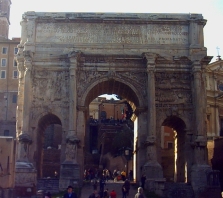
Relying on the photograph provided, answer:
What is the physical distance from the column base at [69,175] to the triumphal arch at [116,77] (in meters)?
0.12

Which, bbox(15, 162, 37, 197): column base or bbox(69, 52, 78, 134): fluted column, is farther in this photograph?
bbox(69, 52, 78, 134): fluted column

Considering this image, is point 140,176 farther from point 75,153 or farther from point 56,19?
point 56,19

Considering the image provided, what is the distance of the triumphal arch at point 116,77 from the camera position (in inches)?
1045

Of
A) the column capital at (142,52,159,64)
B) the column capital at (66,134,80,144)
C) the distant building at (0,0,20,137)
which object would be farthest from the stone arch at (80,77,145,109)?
the distant building at (0,0,20,137)

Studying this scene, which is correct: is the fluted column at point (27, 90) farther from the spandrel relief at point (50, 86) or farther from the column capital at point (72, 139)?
the column capital at point (72, 139)

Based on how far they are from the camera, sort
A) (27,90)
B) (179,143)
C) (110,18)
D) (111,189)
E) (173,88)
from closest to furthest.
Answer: (111,189) < (27,90) < (173,88) < (110,18) < (179,143)

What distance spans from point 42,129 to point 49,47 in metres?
5.26

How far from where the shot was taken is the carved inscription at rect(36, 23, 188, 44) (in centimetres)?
2830

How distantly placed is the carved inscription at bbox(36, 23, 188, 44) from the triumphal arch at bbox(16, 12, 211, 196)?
0.06 m

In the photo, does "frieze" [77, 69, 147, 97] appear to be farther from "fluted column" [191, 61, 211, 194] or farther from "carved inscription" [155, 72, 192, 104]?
"fluted column" [191, 61, 211, 194]

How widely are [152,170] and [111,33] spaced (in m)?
8.96

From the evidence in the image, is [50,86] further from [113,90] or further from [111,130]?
[111,130]

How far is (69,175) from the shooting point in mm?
25266

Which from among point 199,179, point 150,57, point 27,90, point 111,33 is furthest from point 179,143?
point 27,90
